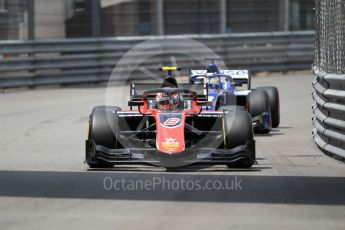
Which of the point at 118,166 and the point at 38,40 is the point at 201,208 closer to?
the point at 118,166

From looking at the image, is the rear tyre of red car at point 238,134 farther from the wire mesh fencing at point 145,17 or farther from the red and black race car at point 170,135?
the wire mesh fencing at point 145,17

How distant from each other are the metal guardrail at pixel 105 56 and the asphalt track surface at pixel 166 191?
8952 millimetres

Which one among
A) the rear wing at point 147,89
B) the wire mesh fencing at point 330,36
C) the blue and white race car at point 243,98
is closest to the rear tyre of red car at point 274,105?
the blue and white race car at point 243,98

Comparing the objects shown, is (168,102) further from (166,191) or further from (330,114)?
(166,191)

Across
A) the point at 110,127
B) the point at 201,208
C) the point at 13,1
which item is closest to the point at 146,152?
the point at 110,127

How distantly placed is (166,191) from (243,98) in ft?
21.1

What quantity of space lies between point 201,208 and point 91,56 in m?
17.2

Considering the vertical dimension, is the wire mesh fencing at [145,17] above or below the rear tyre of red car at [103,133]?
above

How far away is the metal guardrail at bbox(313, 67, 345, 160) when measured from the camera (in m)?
11.4

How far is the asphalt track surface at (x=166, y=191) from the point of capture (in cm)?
720

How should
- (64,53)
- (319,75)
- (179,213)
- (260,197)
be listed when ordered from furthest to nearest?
(64,53), (319,75), (260,197), (179,213)

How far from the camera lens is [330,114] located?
1226 cm

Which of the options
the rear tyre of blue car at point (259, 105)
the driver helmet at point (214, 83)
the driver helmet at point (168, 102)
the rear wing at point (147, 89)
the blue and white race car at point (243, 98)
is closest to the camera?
the driver helmet at point (168, 102)

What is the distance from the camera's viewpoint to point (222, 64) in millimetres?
25531
